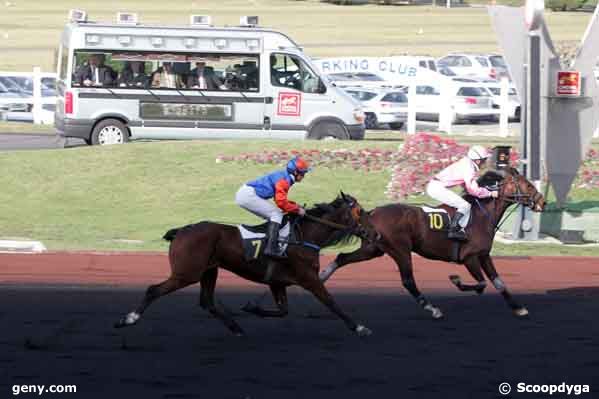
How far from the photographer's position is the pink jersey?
1404 cm

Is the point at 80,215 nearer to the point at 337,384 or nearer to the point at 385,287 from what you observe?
the point at 385,287

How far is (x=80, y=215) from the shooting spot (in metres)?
21.9

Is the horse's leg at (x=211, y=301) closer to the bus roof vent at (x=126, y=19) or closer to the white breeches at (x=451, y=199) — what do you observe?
the white breeches at (x=451, y=199)

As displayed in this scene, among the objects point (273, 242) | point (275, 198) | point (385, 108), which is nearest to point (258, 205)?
point (275, 198)

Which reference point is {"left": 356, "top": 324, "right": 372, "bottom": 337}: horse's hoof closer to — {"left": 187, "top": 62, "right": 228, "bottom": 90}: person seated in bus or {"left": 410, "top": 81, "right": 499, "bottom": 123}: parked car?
{"left": 187, "top": 62, "right": 228, "bottom": 90}: person seated in bus

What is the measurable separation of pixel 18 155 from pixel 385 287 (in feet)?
40.4

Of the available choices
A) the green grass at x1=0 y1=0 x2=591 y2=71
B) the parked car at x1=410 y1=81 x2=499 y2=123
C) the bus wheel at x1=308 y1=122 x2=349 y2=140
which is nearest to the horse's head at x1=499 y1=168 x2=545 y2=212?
the bus wheel at x1=308 y1=122 x2=349 y2=140

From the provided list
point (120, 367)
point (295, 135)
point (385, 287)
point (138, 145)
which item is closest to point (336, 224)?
point (120, 367)

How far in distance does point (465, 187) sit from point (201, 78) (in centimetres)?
1409

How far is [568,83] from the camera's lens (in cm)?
1958

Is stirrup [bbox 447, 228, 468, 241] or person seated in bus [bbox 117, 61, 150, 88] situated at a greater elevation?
person seated in bus [bbox 117, 61, 150, 88]

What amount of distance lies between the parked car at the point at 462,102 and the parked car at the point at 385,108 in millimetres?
546

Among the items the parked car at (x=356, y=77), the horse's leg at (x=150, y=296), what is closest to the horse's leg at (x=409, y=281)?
the horse's leg at (x=150, y=296)

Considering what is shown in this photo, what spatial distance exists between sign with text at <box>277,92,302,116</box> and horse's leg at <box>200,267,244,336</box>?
623 inches
